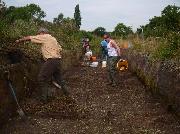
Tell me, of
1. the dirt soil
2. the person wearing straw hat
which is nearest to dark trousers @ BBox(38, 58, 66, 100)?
the person wearing straw hat

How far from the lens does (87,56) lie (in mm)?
29500

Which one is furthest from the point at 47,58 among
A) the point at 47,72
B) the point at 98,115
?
the point at 98,115

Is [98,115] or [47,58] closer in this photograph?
[98,115]

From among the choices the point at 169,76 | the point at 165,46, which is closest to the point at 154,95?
the point at 165,46

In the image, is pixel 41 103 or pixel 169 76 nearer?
pixel 169 76

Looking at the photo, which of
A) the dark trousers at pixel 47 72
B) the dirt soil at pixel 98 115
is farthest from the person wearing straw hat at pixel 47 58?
the dirt soil at pixel 98 115

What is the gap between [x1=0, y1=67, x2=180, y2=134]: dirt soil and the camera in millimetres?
9594

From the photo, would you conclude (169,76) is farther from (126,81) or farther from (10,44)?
(126,81)

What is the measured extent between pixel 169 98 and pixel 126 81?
7.19m

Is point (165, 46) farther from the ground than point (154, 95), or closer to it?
farther from the ground

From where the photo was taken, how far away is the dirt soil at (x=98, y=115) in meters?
9.59

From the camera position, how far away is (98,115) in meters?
11.3

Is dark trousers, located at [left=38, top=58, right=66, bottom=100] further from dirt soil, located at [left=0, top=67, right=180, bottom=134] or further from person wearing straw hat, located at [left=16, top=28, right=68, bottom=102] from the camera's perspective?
dirt soil, located at [left=0, top=67, right=180, bottom=134]

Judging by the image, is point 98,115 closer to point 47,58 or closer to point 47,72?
point 47,72
